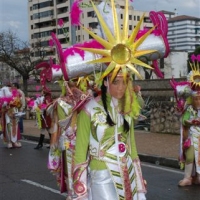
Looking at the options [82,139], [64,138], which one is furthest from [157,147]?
[82,139]

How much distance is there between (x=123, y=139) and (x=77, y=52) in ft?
2.66

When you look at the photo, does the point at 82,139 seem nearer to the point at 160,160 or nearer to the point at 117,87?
the point at 117,87

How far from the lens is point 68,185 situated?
6277mm

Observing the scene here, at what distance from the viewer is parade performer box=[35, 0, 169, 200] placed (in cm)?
363

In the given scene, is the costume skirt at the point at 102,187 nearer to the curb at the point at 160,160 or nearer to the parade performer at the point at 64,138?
the parade performer at the point at 64,138

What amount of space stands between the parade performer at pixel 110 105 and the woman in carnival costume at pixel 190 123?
3502 millimetres

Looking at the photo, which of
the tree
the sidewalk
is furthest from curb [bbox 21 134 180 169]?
the tree

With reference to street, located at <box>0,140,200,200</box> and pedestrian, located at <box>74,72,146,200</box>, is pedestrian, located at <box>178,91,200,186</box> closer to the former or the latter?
street, located at <box>0,140,200,200</box>

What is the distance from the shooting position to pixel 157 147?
455 inches

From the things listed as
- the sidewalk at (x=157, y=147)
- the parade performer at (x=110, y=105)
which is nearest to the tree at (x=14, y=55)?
the sidewalk at (x=157, y=147)

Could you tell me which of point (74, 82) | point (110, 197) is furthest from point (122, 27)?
point (74, 82)

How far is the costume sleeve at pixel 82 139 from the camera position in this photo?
148 inches

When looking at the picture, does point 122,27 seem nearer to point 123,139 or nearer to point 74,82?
point 123,139

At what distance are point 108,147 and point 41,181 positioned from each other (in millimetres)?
4844
